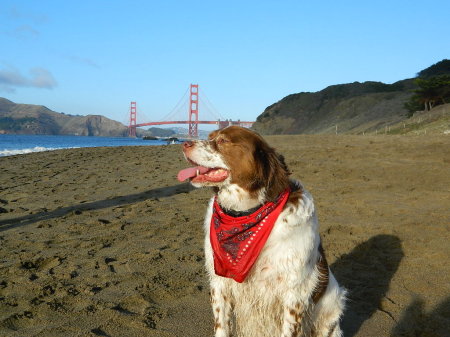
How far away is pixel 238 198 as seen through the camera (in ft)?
10.3

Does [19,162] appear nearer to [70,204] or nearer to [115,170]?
[115,170]

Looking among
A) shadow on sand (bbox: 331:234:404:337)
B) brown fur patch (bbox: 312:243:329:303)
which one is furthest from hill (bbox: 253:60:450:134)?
brown fur patch (bbox: 312:243:329:303)

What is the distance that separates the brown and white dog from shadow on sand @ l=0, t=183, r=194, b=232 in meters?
4.82

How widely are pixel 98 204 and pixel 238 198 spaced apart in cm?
586

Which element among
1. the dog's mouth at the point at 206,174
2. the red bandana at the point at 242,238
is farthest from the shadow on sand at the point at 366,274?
the dog's mouth at the point at 206,174

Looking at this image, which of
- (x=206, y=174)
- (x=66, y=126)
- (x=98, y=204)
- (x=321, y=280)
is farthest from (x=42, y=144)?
(x=66, y=126)

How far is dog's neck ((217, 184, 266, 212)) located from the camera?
309 cm

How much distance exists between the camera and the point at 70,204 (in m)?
8.43

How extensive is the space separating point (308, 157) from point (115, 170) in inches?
237

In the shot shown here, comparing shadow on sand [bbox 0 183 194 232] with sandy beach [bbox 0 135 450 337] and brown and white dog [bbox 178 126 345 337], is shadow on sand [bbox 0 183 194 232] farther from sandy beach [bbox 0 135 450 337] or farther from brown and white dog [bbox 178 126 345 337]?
brown and white dog [bbox 178 126 345 337]

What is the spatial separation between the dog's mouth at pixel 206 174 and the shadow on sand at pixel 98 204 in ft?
15.6

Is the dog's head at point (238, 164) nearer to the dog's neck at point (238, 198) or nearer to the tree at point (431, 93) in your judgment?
the dog's neck at point (238, 198)

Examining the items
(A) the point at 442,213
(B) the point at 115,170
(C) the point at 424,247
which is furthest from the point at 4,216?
(A) the point at 442,213

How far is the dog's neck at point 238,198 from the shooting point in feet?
10.1
